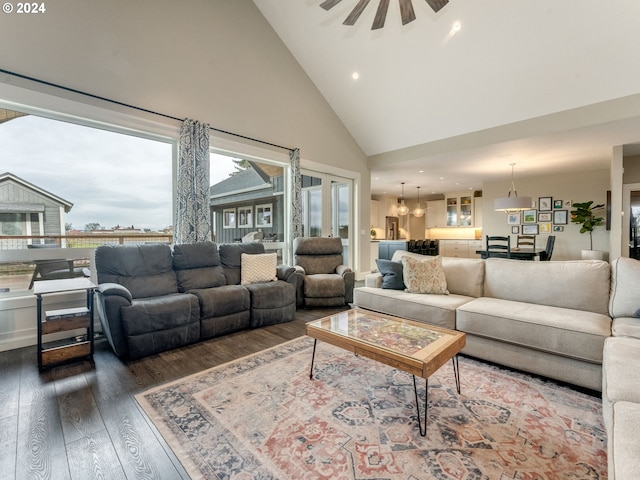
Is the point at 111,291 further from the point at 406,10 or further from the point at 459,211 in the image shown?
the point at 459,211

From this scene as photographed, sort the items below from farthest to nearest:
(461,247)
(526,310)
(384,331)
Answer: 1. (461,247)
2. (526,310)
3. (384,331)

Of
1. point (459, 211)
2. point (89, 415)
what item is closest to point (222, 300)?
point (89, 415)

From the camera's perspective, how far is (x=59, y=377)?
7.63ft

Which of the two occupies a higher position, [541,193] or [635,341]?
[541,193]

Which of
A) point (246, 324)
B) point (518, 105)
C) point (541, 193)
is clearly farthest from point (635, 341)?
point (541, 193)

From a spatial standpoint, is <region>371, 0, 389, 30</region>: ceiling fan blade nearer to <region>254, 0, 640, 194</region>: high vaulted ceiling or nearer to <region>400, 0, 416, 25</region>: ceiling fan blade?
<region>400, 0, 416, 25</region>: ceiling fan blade

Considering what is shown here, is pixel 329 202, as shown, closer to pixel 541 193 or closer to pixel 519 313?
pixel 519 313

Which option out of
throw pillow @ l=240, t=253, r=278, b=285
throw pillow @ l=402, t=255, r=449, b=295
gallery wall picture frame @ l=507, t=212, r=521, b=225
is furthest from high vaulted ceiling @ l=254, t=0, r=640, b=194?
throw pillow @ l=240, t=253, r=278, b=285

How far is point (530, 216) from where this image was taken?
8.10 m

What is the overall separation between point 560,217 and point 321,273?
6.85 metres

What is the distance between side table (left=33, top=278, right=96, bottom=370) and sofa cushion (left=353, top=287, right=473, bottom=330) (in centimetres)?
266

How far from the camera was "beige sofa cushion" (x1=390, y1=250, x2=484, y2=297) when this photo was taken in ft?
10.5

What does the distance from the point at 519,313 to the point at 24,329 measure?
459cm

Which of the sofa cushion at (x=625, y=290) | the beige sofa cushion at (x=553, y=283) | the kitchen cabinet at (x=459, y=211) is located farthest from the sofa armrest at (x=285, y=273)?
the kitchen cabinet at (x=459, y=211)
